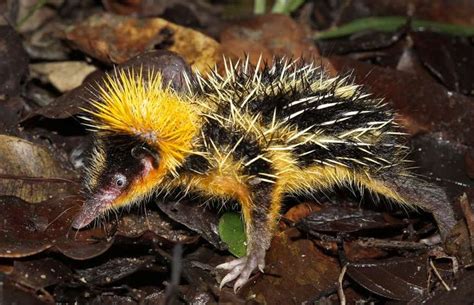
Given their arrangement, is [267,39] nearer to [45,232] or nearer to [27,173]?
[27,173]

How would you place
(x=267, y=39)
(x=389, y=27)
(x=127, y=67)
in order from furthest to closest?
1. (x=389, y=27)
2. (x=267, y=39)
3. (x=127, y=67)

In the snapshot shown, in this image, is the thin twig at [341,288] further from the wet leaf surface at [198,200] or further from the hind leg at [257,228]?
the hind leg at [257,228]

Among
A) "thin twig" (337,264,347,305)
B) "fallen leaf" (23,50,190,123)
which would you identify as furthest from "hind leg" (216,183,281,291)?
"fallen leaf" (23,50,190,123)

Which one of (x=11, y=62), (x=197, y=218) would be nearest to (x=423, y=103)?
(x=197, y=218)

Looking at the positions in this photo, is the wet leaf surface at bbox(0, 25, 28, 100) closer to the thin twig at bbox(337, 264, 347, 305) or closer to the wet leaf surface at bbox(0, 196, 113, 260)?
the wet leaf surface at bbox(0, 196, 113, 260)

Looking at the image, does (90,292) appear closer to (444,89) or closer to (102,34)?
(102,34)

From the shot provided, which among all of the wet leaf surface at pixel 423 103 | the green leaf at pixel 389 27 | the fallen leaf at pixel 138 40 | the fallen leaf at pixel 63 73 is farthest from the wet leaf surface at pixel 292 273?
the green leaf at pixel 389 27

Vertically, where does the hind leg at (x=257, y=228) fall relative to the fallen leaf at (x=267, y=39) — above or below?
below
